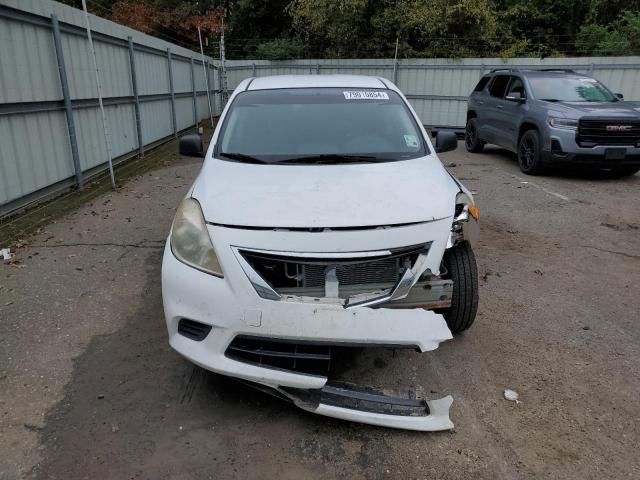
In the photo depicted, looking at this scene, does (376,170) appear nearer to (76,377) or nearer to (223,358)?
(223,358)

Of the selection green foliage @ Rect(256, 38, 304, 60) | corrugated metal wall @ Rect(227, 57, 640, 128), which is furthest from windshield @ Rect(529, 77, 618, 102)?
green foliage @ Rect(256, 38, 304, 60)

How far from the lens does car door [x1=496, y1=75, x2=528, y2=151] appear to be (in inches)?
378

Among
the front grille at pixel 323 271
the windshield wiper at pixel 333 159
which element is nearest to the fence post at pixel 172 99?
the windshield wiper at pixel 333 159

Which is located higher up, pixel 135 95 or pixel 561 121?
pixel 135 95

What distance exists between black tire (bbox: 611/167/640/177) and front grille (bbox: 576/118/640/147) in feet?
2.91

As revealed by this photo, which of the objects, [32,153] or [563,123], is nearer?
[32,153]

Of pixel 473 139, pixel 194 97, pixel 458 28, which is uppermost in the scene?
pixel 458 28

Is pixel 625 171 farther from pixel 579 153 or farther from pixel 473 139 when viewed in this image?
pixel 473 139

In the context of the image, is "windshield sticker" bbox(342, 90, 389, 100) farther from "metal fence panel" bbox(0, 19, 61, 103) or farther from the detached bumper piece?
"metal fence panel" bbox(0, 19, 61, 103)

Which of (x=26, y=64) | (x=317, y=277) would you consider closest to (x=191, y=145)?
(x=317, y=277)

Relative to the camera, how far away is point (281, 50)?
2269 centimetres

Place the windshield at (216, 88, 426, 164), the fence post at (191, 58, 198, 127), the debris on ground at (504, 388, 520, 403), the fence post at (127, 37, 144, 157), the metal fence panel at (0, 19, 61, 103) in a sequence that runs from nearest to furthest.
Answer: the debris on ground at (504, 388, 520, 403) < the windshield at (216, 88, 426, 164) < the metal fence panel at (0, 19, 61, 103) < the fence post at (127, 37, 144, 157) < the fence post at (191, 58, 198, 127)

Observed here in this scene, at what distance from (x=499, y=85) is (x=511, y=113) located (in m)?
1.35

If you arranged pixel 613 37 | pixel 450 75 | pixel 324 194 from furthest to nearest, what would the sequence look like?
pixel 613 37 → pixel 450 75 → pixel 324 194
